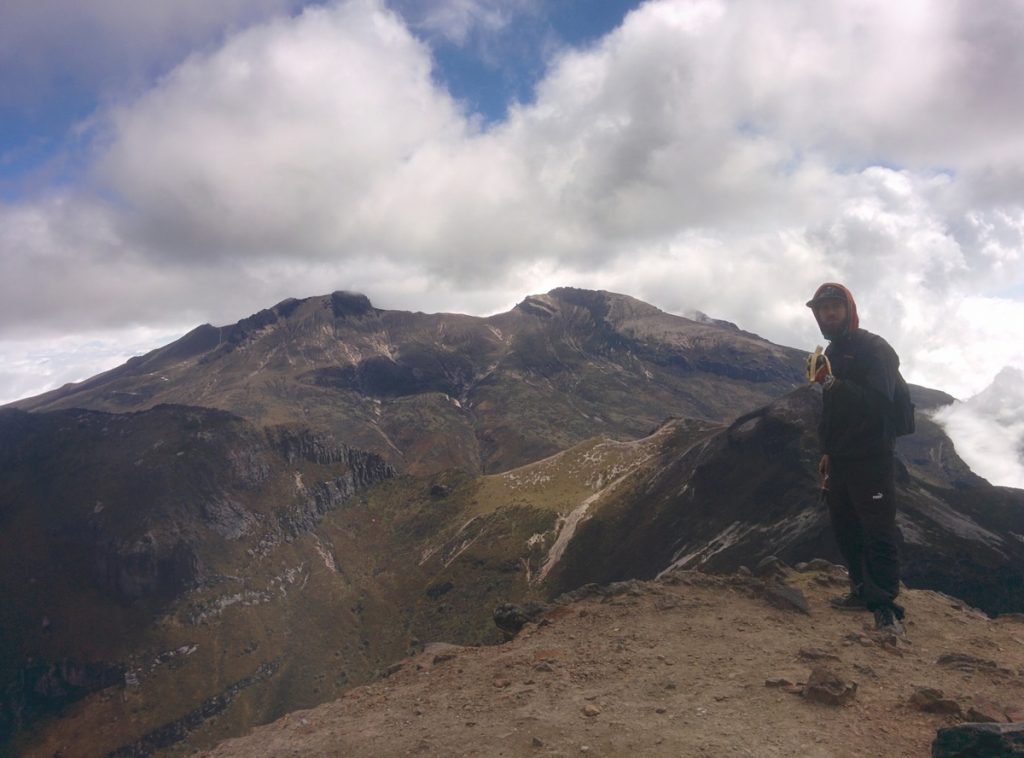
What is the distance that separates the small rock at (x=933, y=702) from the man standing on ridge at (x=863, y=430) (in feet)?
10.7

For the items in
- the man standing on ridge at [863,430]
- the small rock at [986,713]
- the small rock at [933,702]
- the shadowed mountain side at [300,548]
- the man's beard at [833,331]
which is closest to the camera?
the small rock at [986,713]

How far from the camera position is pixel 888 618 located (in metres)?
11.0

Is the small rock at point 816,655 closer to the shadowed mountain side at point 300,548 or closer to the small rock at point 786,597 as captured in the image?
the small rock at point 786,597

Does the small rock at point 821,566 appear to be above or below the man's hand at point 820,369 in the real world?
below

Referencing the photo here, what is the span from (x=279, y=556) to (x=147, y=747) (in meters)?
42.4

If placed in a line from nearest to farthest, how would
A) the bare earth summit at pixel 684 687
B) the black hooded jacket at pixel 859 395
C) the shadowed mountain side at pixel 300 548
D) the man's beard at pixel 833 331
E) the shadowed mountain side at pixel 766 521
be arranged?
the bare earth summit at pixel 684 687, the black hooded jacket at pixel 859 395, the man's beard at pixel 833 331, the shadowed mountain side at pixel 766 521, the shadowed mountain side at pixel 300 548

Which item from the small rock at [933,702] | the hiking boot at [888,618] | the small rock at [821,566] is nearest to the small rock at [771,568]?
the small rock at [821,566]

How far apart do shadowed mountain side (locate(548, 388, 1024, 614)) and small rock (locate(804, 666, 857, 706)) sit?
4509 cm

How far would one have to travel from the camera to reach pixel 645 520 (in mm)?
86500

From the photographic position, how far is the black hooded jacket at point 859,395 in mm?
10766

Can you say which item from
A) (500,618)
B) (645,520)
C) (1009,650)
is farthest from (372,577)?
(1009,650)

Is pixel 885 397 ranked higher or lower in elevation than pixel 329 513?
higher

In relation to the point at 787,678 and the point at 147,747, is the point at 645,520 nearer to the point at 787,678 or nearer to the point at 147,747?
the point at 147,747

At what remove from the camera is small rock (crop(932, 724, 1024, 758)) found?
5844 millimetres
